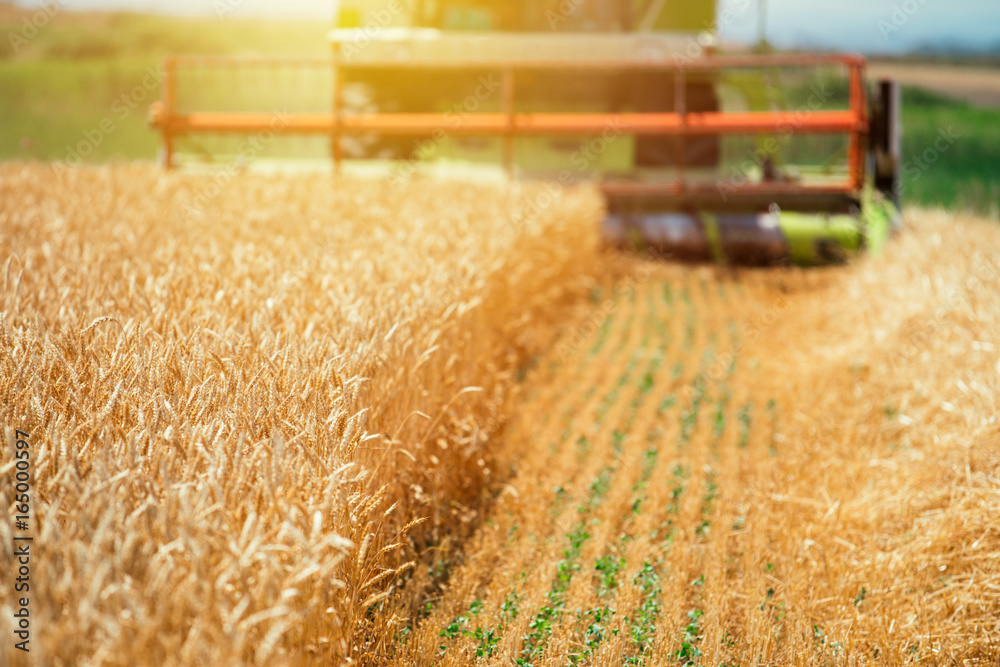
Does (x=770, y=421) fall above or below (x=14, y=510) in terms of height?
below

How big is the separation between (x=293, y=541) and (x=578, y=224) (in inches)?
243

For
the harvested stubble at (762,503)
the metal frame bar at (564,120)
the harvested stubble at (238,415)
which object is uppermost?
the metal frame bar at (564,120)

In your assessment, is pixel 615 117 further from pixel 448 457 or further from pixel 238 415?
pixel 238 415

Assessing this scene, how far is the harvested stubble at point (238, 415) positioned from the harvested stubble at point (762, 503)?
36cm

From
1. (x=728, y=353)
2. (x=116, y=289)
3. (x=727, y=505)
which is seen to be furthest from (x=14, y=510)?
(x=728, y=353)

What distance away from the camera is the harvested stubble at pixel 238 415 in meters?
1.63

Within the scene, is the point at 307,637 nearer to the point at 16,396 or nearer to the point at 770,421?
the point at 16,396

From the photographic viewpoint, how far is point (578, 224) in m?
7.86

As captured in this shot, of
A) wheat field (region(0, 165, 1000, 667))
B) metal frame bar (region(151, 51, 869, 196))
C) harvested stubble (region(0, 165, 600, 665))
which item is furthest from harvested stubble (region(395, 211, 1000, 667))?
metal frame bar (region(151, 51, 869, 196))

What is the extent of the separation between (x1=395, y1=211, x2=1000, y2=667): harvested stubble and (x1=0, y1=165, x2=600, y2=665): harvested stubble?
36cm

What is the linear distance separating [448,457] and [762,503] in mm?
1177

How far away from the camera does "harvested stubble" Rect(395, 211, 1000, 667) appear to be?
2811 millimetres

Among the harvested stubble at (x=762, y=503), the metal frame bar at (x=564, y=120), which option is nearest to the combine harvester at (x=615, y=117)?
the metal frame bar at (x=564, y=120)

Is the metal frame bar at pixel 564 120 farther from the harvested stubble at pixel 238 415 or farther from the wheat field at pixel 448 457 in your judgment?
the harvested stubble at pixel 238 415
